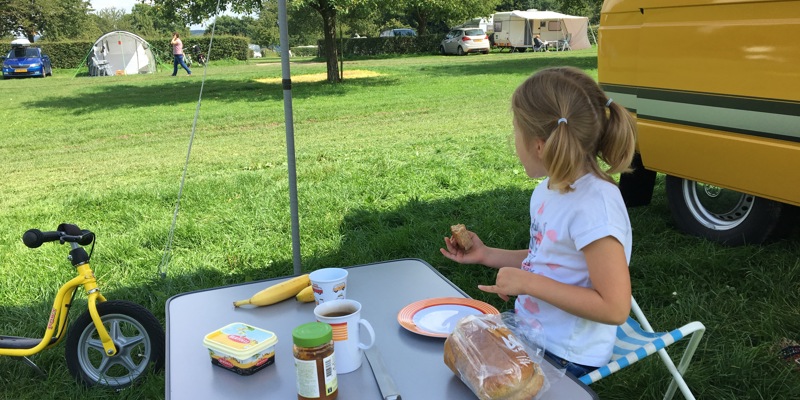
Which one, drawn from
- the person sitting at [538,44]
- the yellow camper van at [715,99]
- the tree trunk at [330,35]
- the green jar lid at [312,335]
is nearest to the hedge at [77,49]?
the tree trunk at [330,35]

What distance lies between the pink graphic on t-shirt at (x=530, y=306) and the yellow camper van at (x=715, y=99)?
1985mm

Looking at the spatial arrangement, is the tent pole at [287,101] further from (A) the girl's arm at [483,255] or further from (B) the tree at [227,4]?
(B) the tree at [227,4]

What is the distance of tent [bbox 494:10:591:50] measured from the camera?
39031mm

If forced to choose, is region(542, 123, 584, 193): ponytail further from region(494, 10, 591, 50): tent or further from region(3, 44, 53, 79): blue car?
region(494, 10, 591, 50): tent

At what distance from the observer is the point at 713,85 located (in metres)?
3.44

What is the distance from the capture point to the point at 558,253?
1.79 metres

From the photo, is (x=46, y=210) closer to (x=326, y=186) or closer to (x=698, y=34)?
(x=326, y=186)

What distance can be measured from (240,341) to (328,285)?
337mm

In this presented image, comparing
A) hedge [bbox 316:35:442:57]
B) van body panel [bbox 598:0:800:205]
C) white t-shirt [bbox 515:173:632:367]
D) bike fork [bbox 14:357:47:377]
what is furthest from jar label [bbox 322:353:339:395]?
hedge [bbox 316:35:442:57]

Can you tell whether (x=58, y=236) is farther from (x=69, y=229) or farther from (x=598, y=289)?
(x=598, y=289)

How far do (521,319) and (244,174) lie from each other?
562 centimetres

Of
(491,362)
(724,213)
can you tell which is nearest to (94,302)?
(491,362)

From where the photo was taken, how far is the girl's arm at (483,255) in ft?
6.86

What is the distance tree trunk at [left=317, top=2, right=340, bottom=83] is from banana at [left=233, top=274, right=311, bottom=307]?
15.8 metres
